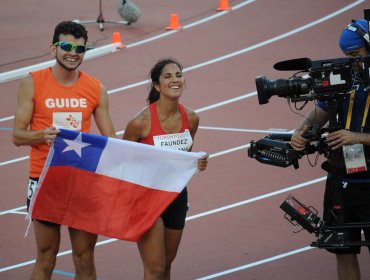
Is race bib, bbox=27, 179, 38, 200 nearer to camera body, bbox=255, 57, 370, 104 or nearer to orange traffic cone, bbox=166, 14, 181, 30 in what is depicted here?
camera body, bbox=255, 57, 370, 104

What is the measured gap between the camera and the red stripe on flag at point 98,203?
6383 mm

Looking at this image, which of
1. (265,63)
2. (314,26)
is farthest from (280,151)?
(314,26)

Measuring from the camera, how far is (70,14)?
17891 millimetres

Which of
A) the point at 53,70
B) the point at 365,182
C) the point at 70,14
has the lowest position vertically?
the point at 365,182

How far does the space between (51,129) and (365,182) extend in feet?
7.24

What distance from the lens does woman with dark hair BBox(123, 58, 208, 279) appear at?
Answer: 259 inches

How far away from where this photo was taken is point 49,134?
6.15 metres

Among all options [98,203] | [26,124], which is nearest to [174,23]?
[98,203]

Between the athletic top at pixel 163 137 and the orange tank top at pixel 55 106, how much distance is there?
469 millimetres

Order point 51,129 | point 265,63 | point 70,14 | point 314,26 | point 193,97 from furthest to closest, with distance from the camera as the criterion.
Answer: point 70,14
point 314,26
point 265,63
point 193,97
point 51,129

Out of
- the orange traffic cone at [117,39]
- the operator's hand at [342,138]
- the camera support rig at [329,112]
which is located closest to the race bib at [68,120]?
the camera support rig at [329,112]

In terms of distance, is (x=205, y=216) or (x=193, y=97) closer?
(x=205, y=216)

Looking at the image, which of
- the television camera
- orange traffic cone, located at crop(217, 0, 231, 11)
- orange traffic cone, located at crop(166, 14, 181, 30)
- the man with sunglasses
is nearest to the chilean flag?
the man with sunglasses

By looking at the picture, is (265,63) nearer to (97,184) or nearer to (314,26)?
(314,26)
